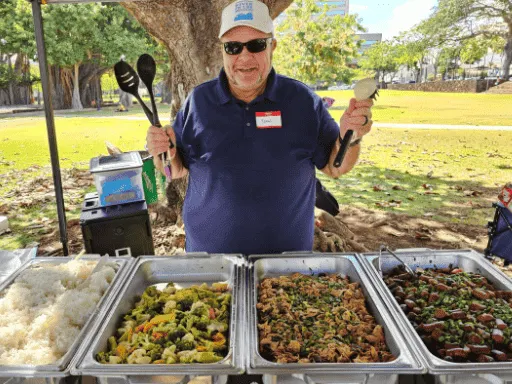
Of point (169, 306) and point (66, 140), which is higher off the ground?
point (169, 306)

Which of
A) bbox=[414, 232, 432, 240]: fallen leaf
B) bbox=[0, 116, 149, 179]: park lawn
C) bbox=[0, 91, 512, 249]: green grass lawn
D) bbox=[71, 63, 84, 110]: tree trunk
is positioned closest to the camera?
bbox=[414, 232, 432, 240]: fallen leaf

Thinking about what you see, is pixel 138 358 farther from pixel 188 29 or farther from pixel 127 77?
pixel 188 29

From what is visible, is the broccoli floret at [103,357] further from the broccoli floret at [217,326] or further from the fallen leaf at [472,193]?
the fallen leaf at [472,193]

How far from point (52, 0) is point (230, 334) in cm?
222

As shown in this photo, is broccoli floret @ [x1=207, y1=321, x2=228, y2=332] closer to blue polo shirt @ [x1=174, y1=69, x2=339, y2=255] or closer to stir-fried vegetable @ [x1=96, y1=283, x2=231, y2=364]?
stir-fried vegetable @ [x1=96, y1=283, x2=231, y2=364]

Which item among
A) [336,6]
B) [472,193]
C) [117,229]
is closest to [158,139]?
[117,229]

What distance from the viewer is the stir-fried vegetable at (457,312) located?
1.18 metres

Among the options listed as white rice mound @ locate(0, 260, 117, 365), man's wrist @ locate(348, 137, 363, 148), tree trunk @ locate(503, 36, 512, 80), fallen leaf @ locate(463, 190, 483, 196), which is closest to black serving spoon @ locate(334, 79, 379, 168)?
man's wrist @ locate(348, 137, 363, 148)

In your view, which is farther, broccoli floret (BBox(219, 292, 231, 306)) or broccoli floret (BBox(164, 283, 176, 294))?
broccoli floret (BBox(164, 283, 176, 294))

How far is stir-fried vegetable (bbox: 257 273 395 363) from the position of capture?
118 cm

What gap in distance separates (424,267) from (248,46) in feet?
4.25

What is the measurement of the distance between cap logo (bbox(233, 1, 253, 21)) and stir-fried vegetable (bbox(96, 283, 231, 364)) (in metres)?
1.19

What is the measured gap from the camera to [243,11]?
1.78 meters

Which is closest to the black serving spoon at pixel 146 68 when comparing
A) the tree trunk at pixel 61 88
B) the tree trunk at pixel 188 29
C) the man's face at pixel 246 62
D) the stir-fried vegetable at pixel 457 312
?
the man's face at pixel 246 62
